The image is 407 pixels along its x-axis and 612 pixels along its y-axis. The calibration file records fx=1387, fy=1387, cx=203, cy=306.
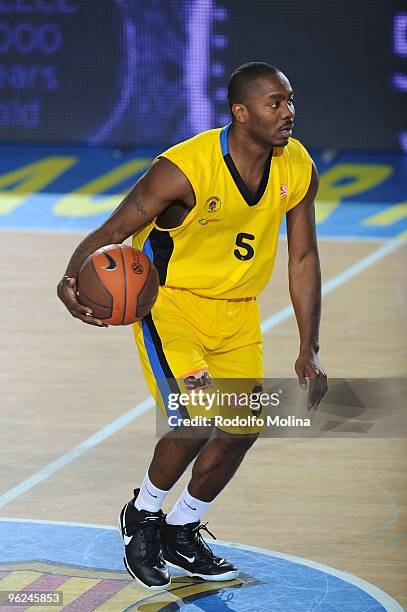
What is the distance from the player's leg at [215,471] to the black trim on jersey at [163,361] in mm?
233

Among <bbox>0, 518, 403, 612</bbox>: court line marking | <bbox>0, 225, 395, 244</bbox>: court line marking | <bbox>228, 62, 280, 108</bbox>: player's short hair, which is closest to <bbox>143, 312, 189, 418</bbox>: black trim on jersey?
<bbox>0, 518, 403, 612</bbox>: court line marking

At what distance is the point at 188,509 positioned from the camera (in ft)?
20.1

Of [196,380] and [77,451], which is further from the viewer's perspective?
[77,451]

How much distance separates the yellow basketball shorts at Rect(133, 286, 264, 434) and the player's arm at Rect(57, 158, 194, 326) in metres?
0.34

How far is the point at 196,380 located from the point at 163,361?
0.58 ft

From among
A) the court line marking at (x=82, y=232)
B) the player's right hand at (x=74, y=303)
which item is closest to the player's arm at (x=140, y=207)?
the player's right hand at (x=74, y=303)

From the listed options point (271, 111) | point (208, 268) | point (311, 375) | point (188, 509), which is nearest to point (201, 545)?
point (188, 509)

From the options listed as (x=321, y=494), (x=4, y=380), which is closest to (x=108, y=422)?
(x=4, y=380)

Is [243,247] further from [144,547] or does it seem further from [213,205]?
[144,547]

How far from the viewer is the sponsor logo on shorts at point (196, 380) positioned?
584 cm

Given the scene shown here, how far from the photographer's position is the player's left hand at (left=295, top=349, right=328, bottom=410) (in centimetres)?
607

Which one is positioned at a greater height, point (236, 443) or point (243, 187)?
point (243, 187)

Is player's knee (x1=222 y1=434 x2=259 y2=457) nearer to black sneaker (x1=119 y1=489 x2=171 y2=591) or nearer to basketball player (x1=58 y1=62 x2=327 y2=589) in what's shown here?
basketball player (x1=58 y1=62 x2=327 y2=589)

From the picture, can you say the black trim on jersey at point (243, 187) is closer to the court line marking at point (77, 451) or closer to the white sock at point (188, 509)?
the white sock at point (188, 509)
